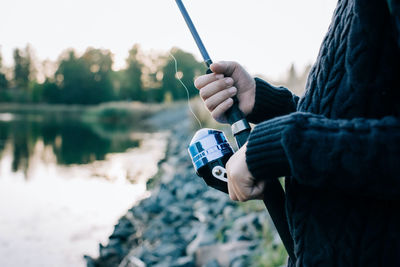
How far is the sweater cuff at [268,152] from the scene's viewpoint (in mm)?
889

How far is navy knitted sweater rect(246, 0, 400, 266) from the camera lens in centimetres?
80

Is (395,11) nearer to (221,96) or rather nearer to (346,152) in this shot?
(346,152)

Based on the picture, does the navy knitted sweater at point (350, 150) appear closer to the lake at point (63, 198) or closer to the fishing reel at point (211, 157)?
the fishing reel at point (211, 157)

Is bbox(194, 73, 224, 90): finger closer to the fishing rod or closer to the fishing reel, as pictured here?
the fishing rod

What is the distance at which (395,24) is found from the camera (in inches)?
30.0

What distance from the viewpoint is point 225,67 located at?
1.34 metres

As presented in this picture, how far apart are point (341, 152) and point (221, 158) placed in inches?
19.4

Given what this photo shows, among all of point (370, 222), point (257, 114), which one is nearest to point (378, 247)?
point (370, 222)

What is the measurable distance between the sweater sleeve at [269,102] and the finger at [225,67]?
4.2 inches

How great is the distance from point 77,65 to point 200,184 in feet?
145

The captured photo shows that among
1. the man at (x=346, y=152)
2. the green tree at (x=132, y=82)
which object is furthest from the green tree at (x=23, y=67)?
the man at (x=346, y=152)

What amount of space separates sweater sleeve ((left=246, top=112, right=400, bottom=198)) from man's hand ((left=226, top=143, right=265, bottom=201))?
9 cm

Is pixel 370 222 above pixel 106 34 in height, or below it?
below

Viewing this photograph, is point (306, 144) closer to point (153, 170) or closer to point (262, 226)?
point (262, 226)
